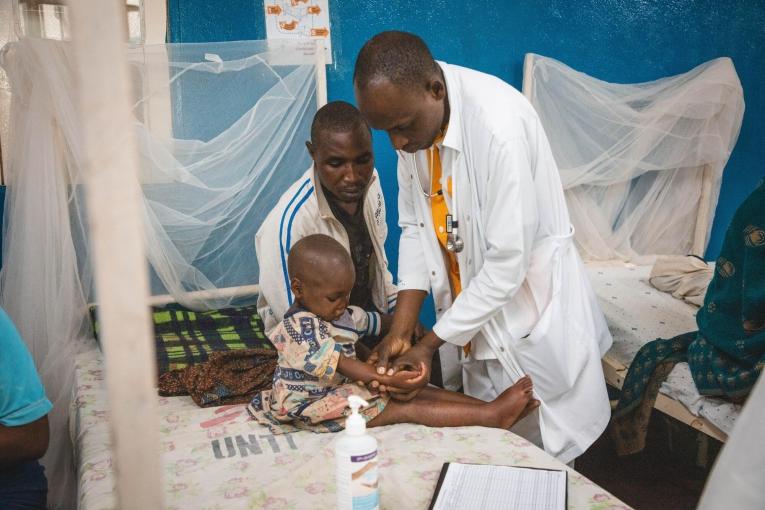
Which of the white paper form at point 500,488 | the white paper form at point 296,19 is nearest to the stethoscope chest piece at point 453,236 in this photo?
the white paper form at point 500,488

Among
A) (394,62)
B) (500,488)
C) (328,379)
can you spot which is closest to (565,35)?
(394,62)

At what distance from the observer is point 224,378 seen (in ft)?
7.36

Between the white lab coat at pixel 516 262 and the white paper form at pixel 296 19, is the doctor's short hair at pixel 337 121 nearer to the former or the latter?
the white lab coat at pixel 516 262

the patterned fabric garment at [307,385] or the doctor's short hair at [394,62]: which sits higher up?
the doctor's short hair at [394,62]

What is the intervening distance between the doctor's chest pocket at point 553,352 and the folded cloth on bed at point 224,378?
0.86 meters

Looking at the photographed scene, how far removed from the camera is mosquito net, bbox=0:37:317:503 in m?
2.46

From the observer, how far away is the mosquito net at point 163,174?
2.46 metres

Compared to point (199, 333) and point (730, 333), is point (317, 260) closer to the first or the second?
point (199, 333)

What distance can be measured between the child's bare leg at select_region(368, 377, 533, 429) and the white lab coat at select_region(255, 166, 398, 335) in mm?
526

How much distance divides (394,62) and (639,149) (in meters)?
2.40

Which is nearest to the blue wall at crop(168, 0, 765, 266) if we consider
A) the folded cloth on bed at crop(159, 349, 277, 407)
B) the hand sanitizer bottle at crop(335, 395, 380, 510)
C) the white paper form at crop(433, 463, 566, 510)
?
the folded cloth on bed at crop(159, 349, 277, 407)

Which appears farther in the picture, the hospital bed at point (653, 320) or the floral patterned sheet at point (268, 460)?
the hospital bed at point (653, 320)

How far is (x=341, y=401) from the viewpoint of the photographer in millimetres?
1931

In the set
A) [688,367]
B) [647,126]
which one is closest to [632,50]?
[647,126]
